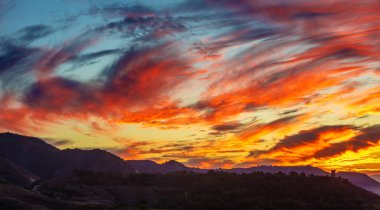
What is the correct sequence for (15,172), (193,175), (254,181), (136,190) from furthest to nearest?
(15,172) → (193,175) → (136,190) → (254,181)

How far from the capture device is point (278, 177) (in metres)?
121

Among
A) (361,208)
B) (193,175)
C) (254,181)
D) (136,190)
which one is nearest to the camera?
(361,208)

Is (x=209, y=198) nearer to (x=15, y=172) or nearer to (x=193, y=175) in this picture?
(x=193, y=175)

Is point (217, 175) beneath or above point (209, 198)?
above

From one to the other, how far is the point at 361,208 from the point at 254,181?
98.6 feet

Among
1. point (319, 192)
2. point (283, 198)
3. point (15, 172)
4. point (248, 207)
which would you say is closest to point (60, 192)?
point (248, 207)

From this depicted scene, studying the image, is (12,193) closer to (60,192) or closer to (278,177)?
(60,192)

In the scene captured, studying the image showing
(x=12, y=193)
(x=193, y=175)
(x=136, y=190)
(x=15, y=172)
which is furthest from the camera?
(x=15, y=172)

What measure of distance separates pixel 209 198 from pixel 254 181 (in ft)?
57.9

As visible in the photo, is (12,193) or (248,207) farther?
(248,207)

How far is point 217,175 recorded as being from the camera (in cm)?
13625

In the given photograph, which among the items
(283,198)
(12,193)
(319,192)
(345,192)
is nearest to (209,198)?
(283,198)

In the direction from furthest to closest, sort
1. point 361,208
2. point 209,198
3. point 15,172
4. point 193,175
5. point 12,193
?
1. point 15,172
2. point 193,175
3. point 209,198
4. point 361,208
5. point 12,193

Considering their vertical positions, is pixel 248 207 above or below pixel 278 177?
below
